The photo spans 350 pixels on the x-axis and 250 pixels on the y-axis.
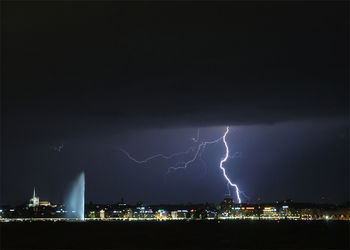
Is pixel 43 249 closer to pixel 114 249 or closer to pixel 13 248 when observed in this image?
pixel 13 248

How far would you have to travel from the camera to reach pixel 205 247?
79.7 m

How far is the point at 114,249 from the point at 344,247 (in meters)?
27.5

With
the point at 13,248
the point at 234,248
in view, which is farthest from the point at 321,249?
the point at 13,248

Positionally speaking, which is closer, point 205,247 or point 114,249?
point 114,249

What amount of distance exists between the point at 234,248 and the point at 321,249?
34.3 feet

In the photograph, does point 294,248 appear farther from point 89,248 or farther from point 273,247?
point 89,248

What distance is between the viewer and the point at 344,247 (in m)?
75.1

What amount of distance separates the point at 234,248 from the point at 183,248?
627 cm

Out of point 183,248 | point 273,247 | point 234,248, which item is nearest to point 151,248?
point 183,248

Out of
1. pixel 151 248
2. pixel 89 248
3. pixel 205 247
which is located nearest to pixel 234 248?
pixel 205 247

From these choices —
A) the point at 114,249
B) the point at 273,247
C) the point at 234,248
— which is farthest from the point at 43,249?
the point at 273,247

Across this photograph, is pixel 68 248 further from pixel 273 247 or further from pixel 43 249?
pixel 273 247

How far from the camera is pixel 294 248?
3039 inches

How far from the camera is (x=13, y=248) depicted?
249 ft
